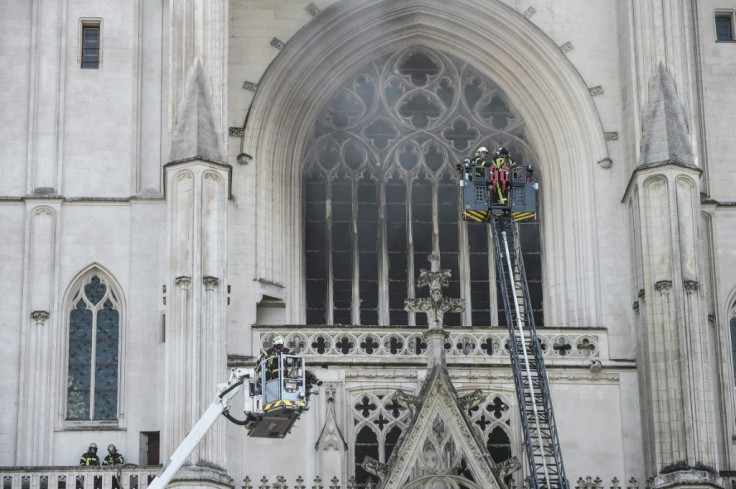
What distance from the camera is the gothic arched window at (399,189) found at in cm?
4019

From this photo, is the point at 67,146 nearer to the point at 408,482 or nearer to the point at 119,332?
the point at 119,332

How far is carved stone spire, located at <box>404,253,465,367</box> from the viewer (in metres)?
37.1

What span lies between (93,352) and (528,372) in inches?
274

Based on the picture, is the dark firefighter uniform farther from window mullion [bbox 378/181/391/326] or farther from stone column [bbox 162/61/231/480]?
window mullion [bbox 378/181/391/326]

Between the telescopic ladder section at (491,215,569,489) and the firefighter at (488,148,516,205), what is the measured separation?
0.34 m

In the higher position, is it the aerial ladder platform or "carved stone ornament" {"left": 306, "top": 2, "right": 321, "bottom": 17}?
"carved stone ornament" {"left": 306, "top": 2, "right": 321, "bottom": 17}

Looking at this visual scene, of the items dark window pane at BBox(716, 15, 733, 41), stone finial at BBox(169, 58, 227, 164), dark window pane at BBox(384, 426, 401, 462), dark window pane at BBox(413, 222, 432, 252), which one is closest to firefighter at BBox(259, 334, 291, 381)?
stone finial at BBox(169, 58, 227, 164)

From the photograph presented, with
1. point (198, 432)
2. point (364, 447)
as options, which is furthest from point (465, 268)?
point (198, 432)

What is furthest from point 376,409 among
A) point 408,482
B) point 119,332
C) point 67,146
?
point 67,146

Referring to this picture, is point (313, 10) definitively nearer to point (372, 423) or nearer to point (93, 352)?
point (93, 352)

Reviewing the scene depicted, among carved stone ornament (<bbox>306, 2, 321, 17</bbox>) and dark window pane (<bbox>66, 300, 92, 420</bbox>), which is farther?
carved stone ornament (<bbox>306, 2, 321, 17</bbox>)

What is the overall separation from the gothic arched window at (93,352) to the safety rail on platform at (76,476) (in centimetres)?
191

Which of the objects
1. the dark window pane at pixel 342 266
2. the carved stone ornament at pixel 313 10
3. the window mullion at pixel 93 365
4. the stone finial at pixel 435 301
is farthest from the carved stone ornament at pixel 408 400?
the carved stone ornament at pixel 313 10

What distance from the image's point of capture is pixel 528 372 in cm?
3731
